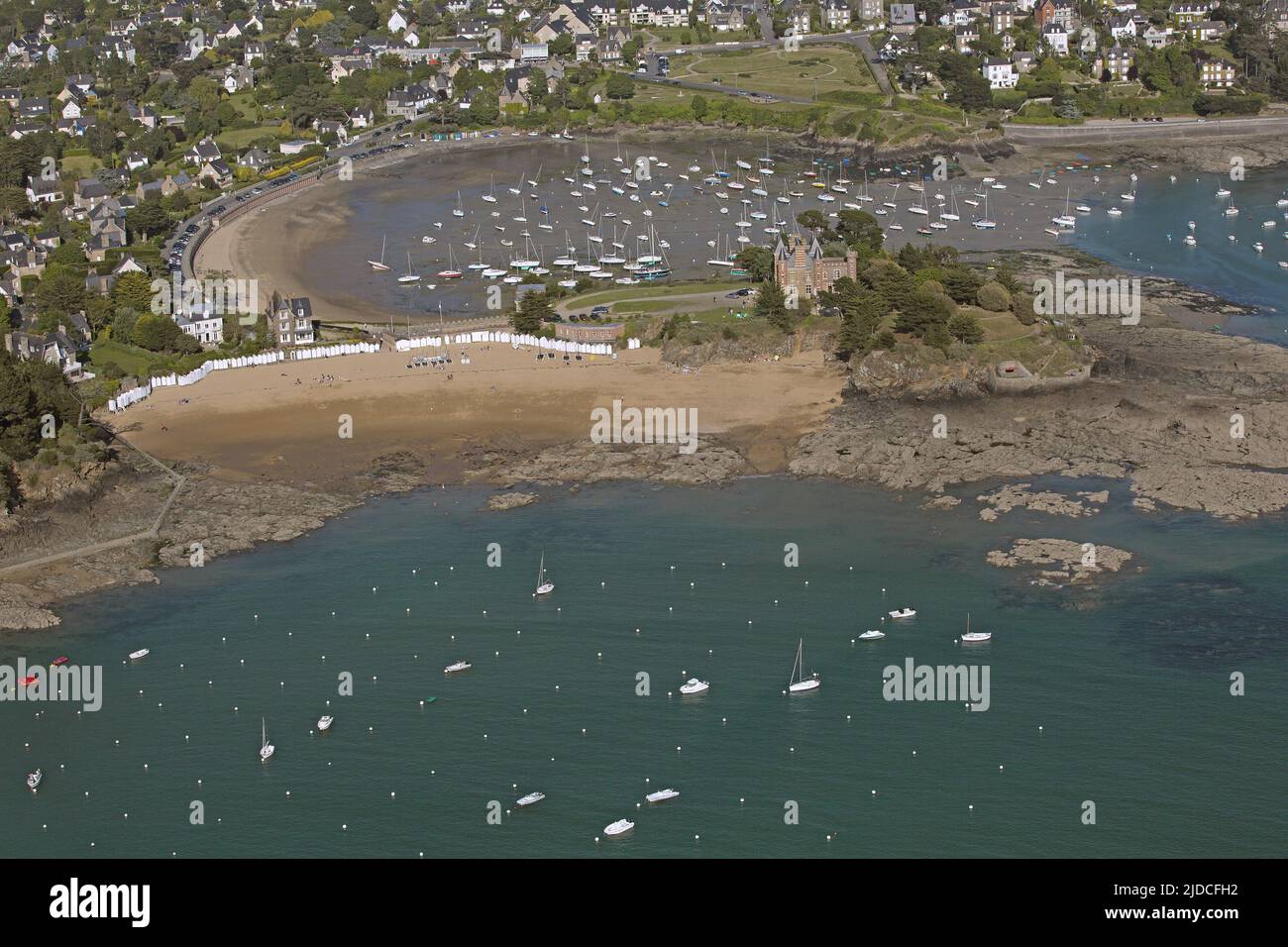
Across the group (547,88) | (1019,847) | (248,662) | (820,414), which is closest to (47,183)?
(547,88)

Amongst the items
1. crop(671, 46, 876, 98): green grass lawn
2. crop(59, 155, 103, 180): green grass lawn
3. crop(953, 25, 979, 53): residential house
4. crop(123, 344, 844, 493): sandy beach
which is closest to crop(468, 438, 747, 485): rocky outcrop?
crop(123, 344, 844, 493): sandy beach

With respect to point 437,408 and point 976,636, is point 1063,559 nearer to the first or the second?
point 976,636

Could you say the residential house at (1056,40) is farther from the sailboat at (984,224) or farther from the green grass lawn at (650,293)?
the green grass lawn at (650,293)

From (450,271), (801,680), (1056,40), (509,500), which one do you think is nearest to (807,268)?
(450,271)

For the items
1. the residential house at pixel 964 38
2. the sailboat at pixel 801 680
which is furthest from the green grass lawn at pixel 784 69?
the sailboat at pixel 801 680

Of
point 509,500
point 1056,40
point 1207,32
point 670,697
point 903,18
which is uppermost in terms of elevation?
point 903,18

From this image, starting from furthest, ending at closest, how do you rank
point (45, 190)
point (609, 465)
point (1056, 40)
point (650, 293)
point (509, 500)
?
point (1056, 40)
point (45, 190)
point (650, 293)
point (609, 465)
point (509, 500)
